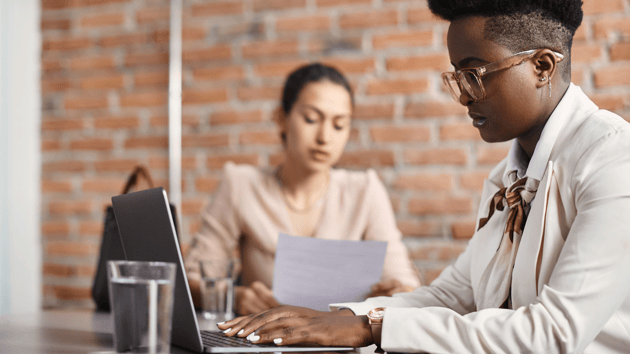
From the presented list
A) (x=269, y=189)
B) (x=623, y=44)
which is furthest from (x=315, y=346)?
(x=623, y=44)

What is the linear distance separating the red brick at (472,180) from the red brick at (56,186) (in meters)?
1.72

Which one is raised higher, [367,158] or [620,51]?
[620,51]

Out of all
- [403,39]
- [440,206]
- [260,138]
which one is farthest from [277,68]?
[440,206]

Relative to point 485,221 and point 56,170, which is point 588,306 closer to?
point 485,221

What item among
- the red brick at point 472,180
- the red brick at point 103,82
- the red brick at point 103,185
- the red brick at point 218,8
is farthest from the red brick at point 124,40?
the red brick at point 472,180

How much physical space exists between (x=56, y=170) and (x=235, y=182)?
3.51 feet

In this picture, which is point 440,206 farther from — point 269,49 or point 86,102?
point 86,102

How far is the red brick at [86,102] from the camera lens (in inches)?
96.7

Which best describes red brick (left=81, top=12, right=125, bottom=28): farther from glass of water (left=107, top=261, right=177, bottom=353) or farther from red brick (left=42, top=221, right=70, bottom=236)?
glass of water (left=107, top=261, right=177, bottom=353)

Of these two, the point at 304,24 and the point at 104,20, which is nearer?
the point at 304,24

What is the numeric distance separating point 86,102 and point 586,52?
2.06 m

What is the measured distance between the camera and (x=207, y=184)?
232 centimetres

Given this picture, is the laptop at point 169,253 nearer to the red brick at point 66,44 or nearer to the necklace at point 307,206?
the necklace at point 307,206

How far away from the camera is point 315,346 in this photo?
81cm
